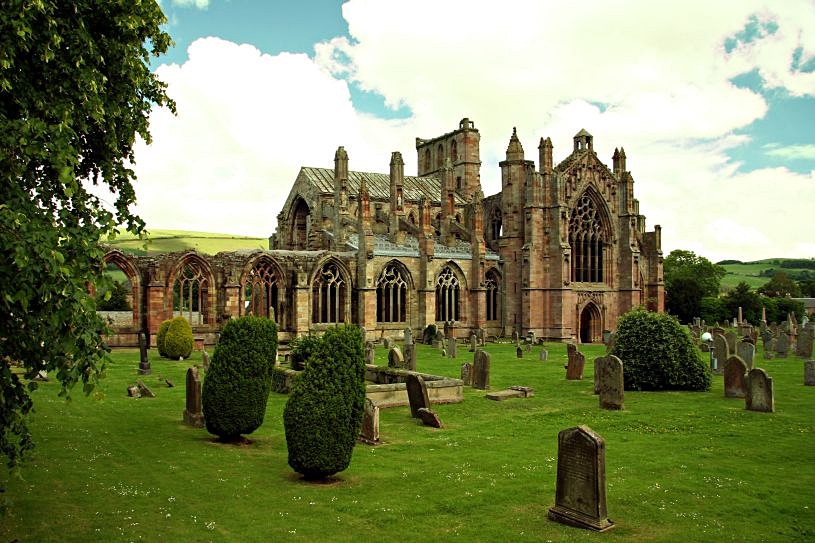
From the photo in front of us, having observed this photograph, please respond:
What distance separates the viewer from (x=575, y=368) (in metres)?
23.5

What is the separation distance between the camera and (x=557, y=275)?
146ft

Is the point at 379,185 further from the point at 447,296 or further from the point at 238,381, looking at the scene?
the point at 238,381

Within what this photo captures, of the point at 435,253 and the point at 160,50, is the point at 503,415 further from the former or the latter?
the point at 435,253

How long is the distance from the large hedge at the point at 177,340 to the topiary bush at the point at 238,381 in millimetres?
16835

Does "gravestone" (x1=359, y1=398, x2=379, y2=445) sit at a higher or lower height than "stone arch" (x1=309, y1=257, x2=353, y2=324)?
lower

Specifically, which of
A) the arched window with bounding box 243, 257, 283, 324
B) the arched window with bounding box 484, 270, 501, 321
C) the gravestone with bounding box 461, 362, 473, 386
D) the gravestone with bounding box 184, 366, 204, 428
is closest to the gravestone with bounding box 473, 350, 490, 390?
the gravestone with bounding box 461, 362, 473, 386

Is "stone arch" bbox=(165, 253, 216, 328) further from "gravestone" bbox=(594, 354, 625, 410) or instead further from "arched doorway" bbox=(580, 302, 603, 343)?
"arched doorway" bbox=(580, 302, 603, 343)

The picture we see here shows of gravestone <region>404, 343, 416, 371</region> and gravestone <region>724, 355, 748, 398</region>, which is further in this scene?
gravestone <region>404, 343, 416, 371</region>

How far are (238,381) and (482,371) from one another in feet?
32.6

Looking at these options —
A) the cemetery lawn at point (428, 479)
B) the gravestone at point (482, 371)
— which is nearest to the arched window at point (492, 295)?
the gravestone at point (482, 371)

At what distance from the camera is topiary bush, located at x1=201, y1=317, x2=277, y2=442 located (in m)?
13.2

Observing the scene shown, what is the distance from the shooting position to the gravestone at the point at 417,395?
1645 cm

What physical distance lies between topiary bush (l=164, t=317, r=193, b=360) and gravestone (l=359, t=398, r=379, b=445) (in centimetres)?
1788

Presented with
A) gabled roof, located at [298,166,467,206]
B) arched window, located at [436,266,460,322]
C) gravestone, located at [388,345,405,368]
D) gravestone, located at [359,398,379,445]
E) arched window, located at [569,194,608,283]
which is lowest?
gravestone, located at [359,398,379,445]
